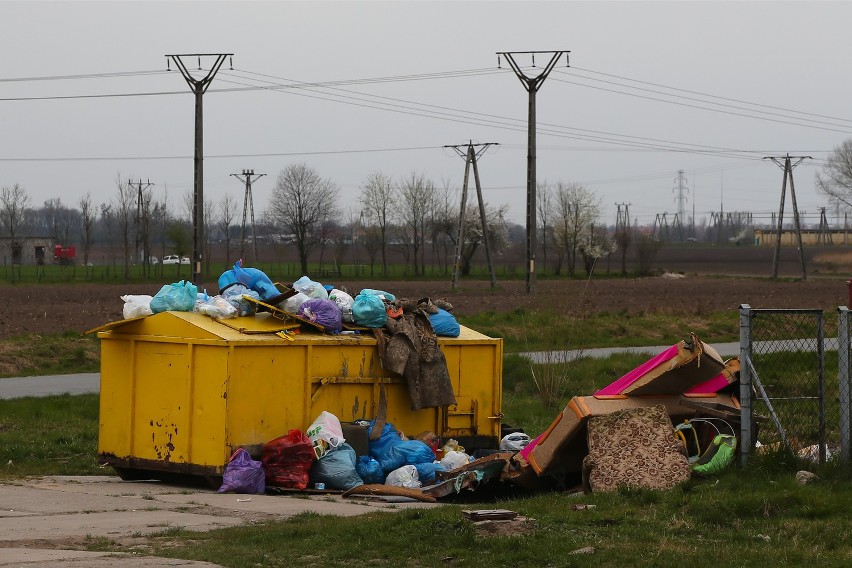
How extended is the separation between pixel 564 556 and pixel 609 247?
93.1 m

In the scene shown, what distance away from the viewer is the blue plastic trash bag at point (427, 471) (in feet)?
38.5

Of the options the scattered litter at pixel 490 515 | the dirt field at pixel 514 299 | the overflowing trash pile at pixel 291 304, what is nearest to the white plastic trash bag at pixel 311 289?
the overflowing trash pile at pixel 291 304

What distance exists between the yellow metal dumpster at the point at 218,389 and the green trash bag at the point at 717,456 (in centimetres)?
374

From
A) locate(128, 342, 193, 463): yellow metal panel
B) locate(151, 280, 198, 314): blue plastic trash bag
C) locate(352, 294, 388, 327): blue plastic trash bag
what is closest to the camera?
locate(128, 342, 193, 463): yellow metal panel

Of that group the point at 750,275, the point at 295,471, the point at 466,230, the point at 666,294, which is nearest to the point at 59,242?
the point at 466,230

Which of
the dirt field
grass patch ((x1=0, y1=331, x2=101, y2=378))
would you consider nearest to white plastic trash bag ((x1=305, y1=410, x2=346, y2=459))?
the dirt field

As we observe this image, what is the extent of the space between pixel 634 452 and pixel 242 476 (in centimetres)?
386

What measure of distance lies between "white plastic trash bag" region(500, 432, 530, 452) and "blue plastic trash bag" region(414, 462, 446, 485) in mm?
1682

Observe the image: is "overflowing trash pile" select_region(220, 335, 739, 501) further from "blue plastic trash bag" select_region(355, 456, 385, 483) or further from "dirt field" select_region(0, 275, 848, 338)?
"dirt field" select_region(0, 275, 848, 338)

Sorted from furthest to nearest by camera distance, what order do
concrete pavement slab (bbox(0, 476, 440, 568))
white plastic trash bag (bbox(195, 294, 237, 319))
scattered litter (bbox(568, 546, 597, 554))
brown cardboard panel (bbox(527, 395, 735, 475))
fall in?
white plastic trash bag (bbox(195, 294, 237, 319)), brown cardboard panel (bbox(527, 395, 735, 475)), concrete pavement slab (bbox(0, 476, 440, 568)), scattered litter (bbox(568, 546, 597, 554))

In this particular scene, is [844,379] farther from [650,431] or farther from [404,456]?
[404,456]

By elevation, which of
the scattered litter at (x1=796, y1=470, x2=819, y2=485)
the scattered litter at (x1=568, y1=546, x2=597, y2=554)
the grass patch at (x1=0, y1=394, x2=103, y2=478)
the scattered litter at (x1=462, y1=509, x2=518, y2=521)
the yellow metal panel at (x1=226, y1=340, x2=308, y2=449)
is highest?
the yellow metal panel at (x1=226, y1=340, x2=308, y2=449)

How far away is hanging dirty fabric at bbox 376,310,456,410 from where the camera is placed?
12.5 meters

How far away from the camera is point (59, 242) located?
102000 millimetres
